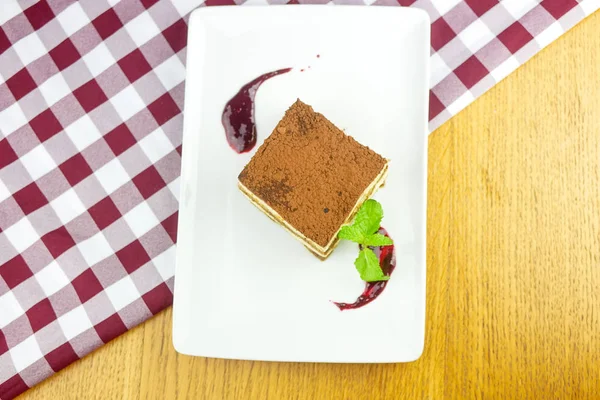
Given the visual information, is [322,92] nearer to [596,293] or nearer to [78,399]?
[596,293]

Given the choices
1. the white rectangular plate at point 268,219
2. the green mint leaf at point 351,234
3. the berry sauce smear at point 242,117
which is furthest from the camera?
the berry sauce smear at point 242,117

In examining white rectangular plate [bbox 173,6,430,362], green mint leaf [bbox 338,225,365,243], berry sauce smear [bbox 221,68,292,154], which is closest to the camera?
green mint leaf [bbox 338,225,365,243]

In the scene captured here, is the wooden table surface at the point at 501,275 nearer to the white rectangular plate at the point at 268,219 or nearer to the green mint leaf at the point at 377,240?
the white rectangular plate at the point at 268,219

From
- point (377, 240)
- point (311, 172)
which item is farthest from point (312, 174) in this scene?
point (377, 240)

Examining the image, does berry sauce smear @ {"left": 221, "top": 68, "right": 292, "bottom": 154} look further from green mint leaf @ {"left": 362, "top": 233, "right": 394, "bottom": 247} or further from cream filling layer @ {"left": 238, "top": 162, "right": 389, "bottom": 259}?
green mint leaf @ {"left": 362, "top": 233, "right": 394, "bottom": 247}

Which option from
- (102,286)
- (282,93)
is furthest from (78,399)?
(282,93)

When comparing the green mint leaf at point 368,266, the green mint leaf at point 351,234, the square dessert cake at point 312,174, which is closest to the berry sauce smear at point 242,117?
the square dessert cake at point 312,174

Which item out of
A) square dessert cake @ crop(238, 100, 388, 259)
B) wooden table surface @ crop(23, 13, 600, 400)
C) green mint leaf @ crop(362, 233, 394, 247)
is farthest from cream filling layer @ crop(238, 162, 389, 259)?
wooden table surface @ crop(23, 13, 600, 400)
